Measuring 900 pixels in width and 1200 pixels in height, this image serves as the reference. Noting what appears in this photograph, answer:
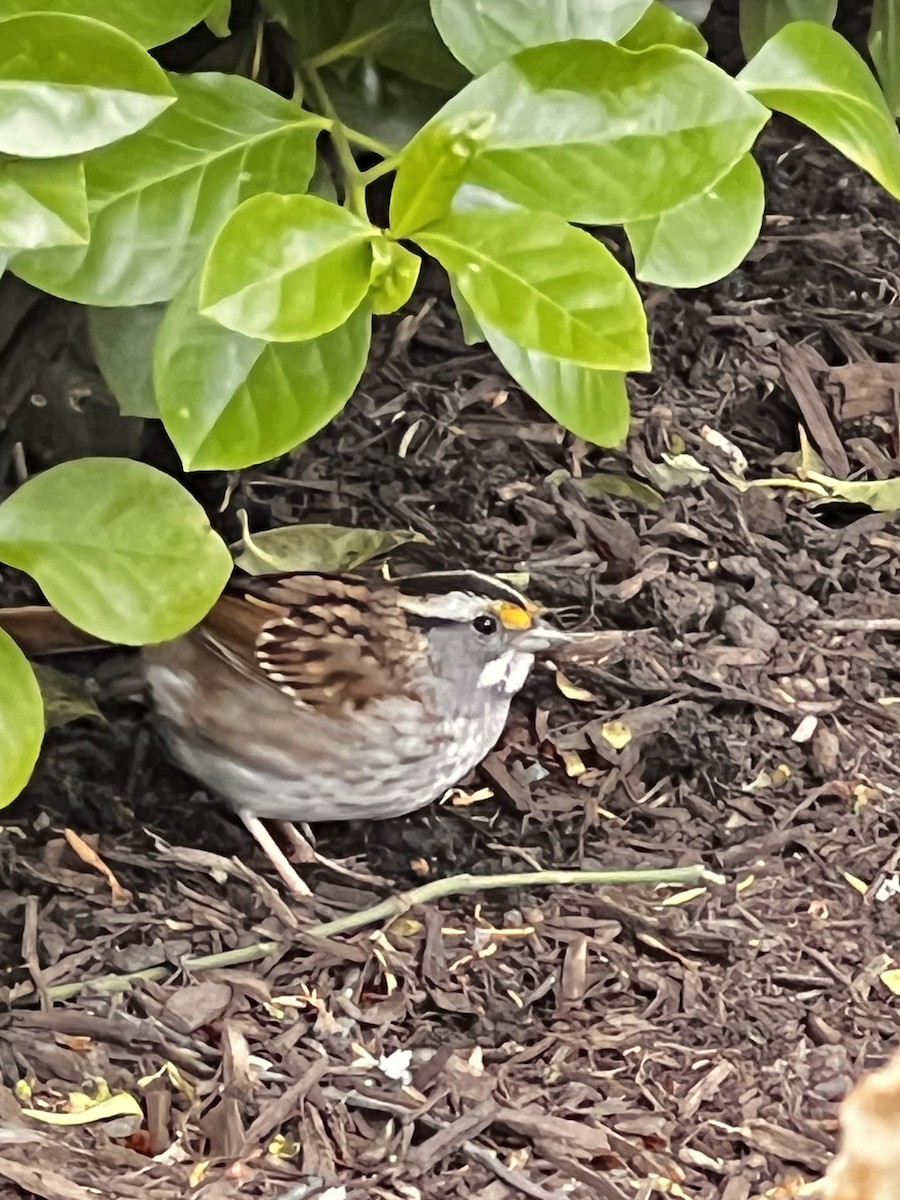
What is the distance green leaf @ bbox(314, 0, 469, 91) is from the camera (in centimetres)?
109

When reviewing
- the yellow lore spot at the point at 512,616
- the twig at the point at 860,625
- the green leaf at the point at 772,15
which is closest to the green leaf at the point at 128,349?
the yellow lore spot at the point at 512,616

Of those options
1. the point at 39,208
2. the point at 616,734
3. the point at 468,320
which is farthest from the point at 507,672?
the point at 39,208

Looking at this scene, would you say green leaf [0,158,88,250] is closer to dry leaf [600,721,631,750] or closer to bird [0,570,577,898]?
bird [0,570,577,898]

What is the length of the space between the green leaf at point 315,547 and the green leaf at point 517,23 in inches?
22.2

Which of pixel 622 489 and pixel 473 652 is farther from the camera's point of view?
pixel 622 489

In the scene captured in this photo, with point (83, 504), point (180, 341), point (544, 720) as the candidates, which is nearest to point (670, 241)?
point (180, 341)

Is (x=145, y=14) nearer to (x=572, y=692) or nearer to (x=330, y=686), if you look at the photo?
(x=330, y=686)

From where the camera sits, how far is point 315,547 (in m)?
1.31

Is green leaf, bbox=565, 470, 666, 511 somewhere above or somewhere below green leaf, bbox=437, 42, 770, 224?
below

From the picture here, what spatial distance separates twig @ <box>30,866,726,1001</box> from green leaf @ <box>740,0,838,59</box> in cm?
85

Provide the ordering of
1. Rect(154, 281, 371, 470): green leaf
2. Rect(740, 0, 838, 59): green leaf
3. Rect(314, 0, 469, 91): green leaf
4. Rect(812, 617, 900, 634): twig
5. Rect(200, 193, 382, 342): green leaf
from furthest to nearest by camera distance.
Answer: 1. Rect(812, 617, 900, 634): twig
2. Rect(740, 0, 838, 59): green leaf
3. Rect(314, 0, 469, 91): green leaf
4. Rect(154, 281, 371, 470): green leaf
5. Rect(200, 193, 382, 342): green leaf

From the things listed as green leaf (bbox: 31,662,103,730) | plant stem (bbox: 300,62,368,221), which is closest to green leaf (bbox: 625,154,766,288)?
plant stem (bbox: 300,62,368,221)

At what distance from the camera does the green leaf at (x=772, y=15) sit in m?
1.20

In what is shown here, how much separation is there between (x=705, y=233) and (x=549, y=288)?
0.22 metres
